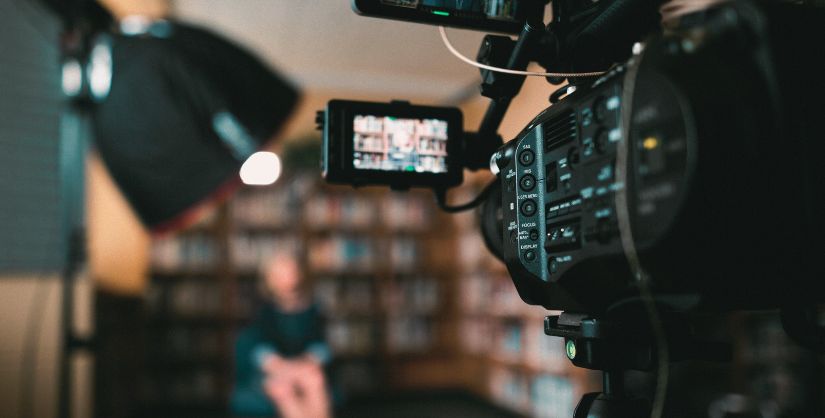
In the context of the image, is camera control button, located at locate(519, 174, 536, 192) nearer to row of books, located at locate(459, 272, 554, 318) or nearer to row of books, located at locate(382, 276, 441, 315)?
row of books, located at locate(459, 272, 554, 318)

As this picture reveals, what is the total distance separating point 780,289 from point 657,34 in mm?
244

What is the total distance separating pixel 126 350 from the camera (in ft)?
10.8

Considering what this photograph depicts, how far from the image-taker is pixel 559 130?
569 mm

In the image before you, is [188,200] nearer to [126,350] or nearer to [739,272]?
[739,272]

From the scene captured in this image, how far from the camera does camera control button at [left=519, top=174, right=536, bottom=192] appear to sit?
61cm

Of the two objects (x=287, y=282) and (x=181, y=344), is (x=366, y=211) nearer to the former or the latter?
(x=287, y=282)

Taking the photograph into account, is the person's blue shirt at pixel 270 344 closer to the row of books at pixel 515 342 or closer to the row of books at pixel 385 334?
the row of books at pixel 385 334

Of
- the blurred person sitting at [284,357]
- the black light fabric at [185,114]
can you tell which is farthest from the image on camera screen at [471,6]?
the blurred person sitting at [284,357]

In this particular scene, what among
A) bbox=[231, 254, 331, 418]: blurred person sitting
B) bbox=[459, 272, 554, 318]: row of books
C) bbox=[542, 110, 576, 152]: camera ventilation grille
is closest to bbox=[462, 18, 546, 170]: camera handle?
bbox=[542, 110, 576, 152]: camera ventilation grille

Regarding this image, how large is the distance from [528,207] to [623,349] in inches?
7.2

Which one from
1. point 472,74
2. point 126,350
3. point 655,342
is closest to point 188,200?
point 472,74

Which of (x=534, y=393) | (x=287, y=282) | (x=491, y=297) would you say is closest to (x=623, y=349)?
→ (x=287, y=282)

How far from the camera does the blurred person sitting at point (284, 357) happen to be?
2.97 m

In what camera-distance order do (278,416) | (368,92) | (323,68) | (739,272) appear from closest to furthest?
1. (739,272)
2. (278,416)
3. (323,68)
4. (368,92)
